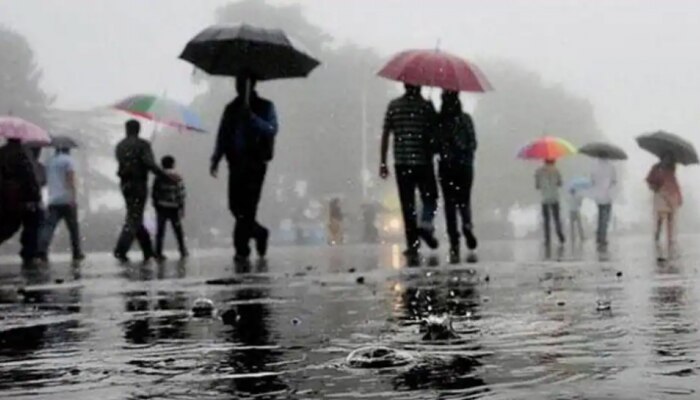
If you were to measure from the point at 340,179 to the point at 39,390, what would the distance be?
2769 inches

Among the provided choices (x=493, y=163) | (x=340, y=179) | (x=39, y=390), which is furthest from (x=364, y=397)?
(x=493, y=163)

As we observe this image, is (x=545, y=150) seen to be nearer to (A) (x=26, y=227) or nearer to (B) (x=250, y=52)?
(B) (x=250, y=52)

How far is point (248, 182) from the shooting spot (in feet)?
40.5

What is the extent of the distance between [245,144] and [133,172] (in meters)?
2.99

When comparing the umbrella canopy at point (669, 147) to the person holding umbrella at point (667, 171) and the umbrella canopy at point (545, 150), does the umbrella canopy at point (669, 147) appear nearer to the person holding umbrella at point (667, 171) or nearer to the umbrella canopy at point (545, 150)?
the person holding umbrella at point (667, 171)

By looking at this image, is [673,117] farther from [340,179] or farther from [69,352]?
[69,352]

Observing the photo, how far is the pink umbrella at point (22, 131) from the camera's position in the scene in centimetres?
1678

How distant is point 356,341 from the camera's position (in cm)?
409

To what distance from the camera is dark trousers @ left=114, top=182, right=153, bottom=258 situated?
14891mm

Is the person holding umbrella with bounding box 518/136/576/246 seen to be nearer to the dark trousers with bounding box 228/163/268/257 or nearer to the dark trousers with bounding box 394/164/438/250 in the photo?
the dark trousers with bounding box 394/164/438/250

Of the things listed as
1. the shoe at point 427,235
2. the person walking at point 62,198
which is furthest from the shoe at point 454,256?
the person walking at point 62,198

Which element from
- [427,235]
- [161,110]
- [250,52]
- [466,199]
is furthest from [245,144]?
[161,110]

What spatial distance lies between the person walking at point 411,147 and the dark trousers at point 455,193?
0.27 meters

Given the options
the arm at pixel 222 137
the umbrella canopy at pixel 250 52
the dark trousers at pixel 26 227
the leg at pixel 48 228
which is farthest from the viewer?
the leg at pixel 48 228
